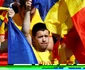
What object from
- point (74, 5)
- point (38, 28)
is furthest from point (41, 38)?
point (74, 5)

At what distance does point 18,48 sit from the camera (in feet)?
8.12

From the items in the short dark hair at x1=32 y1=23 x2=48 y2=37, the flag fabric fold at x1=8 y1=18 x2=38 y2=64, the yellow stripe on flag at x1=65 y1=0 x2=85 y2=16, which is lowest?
the flag fabric fold at x1=8 y1=18 x2=38 y2=64

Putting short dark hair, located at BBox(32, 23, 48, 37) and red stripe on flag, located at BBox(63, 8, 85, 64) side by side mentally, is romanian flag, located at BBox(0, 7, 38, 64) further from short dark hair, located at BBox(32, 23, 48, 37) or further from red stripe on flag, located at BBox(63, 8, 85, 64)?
red stripe on flag, located at BBox(63, 8, 85, 64)

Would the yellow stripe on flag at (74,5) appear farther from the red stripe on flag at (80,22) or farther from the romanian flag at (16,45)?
the romanian flag at (16,45)

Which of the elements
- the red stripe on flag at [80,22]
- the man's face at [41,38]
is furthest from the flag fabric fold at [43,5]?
the red stripe on flag at [80,22]

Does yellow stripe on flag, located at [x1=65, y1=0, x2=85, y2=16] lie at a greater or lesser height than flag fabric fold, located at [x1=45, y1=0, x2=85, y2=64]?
greater

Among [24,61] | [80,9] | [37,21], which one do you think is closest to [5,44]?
[24,61]

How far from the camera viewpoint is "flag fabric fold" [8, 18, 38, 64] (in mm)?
2449

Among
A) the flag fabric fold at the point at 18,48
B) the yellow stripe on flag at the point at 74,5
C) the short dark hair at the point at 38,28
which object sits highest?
the yellow stripe on flag at the point at 74,5

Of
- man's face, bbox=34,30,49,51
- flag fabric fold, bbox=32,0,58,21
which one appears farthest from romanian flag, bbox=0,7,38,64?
flag fabric fold, bbox=32,0,58,21

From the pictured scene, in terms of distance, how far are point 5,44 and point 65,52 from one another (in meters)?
0.72

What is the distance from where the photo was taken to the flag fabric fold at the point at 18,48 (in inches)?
96.4

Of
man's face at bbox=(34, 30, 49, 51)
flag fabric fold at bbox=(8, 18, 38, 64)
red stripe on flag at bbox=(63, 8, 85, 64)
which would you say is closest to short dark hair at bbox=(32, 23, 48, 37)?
man's face at bbox=(34, 30, 49, 51)

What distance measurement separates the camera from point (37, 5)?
8.30ft
